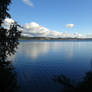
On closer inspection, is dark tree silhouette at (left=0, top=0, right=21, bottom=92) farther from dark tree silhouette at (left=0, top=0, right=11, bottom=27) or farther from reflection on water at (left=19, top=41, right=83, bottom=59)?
reflection on water at (left=19, top=41, right=83, bottom=59)

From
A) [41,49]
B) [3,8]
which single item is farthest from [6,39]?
[41,49]

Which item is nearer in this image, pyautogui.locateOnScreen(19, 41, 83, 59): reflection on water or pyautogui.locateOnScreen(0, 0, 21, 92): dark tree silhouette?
pyautogui.locateOnScreen(0, 0, 21, 92): dark tree silhouette

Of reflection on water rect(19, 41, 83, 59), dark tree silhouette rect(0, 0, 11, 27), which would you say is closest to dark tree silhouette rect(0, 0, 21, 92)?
dark tree silhouette rect(0, 0, 11, 27)

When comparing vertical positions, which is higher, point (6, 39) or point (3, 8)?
point (3, 8)

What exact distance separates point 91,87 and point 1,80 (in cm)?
701

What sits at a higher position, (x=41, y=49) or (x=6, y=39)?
(x=6, y=39)

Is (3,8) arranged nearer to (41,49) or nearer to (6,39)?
(6,39)

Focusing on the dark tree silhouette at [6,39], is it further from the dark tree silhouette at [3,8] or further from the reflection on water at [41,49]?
the reflection on water at [41,49]

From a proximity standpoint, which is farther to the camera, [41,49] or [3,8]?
[41,49]

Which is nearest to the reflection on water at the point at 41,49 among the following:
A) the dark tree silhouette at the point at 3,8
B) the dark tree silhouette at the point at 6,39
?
the dark tree silhouette at the point at 6,39

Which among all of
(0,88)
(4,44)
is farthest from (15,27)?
(0,88)

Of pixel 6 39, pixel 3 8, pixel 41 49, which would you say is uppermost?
pixel 3 8

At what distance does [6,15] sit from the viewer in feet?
28.0

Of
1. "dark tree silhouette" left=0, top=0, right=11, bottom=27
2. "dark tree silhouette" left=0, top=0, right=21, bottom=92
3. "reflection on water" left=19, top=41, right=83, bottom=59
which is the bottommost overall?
"reflection on water" left=19, top=41, right=83, bottom=59
